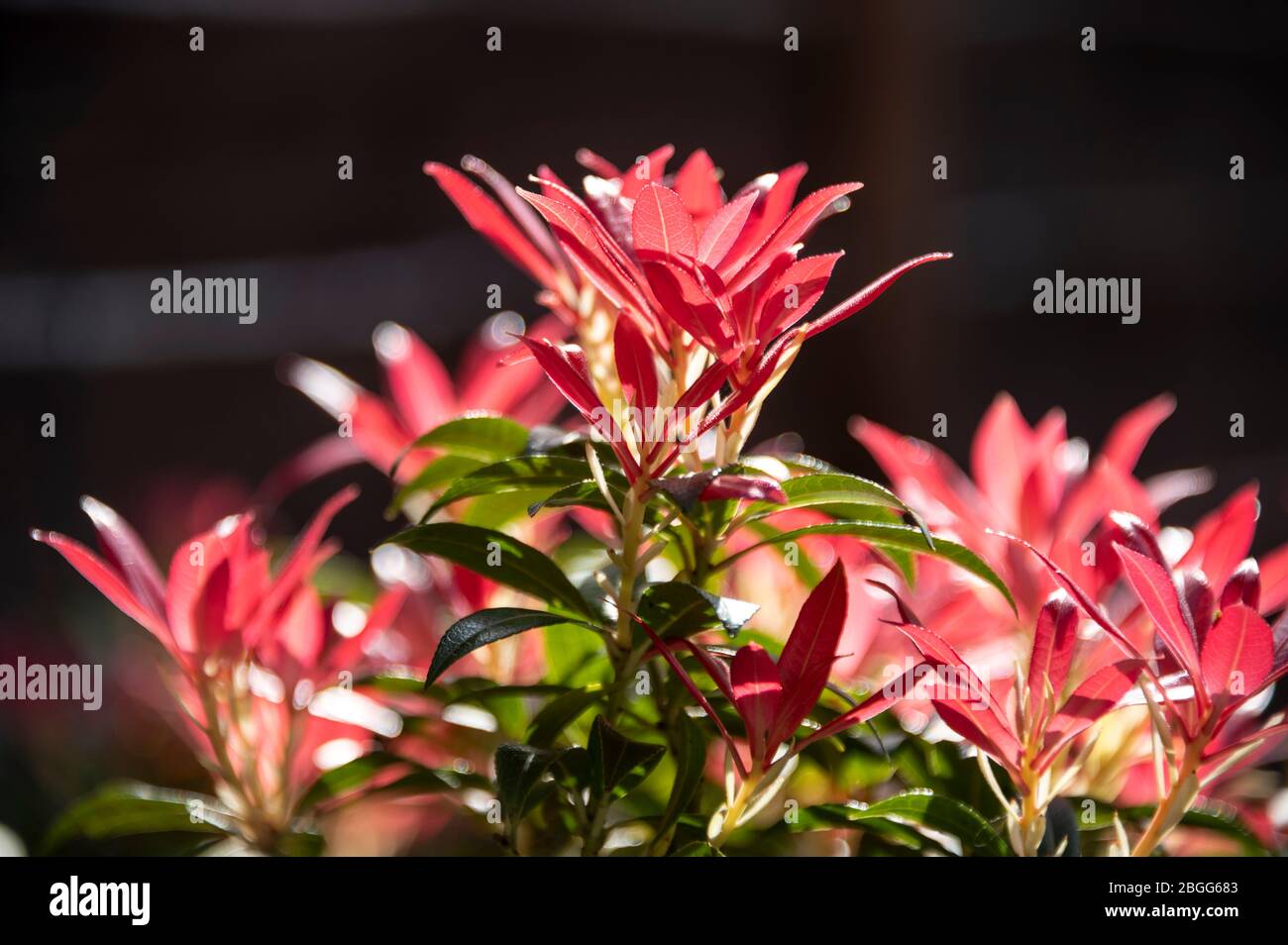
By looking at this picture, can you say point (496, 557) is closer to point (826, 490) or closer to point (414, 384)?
point (826, 490)

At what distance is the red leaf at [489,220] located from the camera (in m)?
0.66

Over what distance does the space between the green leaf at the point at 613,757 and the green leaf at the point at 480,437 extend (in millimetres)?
171

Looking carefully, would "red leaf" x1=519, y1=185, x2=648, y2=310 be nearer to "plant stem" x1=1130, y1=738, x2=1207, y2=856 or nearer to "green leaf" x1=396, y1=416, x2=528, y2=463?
"green leaf" x1=396, y1=416, x2=528, y2=463

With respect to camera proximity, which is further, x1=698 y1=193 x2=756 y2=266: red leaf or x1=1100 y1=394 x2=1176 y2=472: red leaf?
x1=1100 y1=394 x2=1176 y2=472: red leaf

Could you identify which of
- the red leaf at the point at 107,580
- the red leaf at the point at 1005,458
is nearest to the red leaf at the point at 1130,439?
the red leaf at the point at 1005,458

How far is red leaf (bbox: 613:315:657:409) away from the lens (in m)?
0.57

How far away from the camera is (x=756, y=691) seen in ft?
1.83

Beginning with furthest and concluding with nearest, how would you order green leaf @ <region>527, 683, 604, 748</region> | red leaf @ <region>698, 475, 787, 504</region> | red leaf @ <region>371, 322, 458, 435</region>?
red leaf @ <region>371, 322, 458, 435</region> < green leaf @ <region>527, 683, 604, 748</region> < red leaf @ <region>698, 475, 787, 504</region>

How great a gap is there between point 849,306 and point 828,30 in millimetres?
2317

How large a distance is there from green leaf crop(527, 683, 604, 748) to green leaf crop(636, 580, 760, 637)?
0.06 metres

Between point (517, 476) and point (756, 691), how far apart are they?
0.56ft

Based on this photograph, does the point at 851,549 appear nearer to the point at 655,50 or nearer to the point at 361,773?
the point at 361,773

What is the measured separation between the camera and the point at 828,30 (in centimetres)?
262

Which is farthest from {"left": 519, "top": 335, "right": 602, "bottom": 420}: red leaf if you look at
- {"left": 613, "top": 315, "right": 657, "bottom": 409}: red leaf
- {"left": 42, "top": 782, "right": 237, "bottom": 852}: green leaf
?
{"left": 42, "top": 782, "right": 237, "bottom": 852}: green leaf
